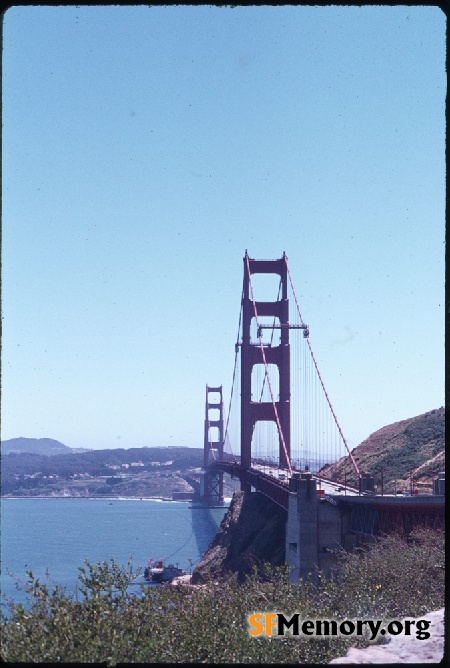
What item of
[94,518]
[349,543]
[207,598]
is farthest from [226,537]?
[94,518]

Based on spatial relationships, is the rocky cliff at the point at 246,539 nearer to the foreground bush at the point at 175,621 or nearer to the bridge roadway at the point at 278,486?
the bridge roadway at the point at 278,486

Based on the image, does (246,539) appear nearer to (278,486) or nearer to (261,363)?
(278,486)

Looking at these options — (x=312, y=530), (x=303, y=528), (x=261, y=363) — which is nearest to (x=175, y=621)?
(x=303, y=528)

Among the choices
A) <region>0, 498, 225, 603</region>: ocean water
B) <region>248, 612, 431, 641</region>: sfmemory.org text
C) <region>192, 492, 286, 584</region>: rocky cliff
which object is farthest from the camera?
<region>0, 498, 225, 603</region>: ocean water

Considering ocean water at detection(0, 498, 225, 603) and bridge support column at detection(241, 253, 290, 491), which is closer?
bridge support column at detection(241, 253, 290, 491)

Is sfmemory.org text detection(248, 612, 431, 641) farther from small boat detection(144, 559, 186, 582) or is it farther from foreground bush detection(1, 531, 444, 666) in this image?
small boat detection(144, 559, 186, 582)

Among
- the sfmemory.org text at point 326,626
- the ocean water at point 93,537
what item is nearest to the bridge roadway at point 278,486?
the ocean water at point 93,537

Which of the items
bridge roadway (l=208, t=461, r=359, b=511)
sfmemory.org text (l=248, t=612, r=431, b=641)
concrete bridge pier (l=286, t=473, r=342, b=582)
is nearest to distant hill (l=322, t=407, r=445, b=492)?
bridge roadway (l=208, t=461, r=359, b=511)
